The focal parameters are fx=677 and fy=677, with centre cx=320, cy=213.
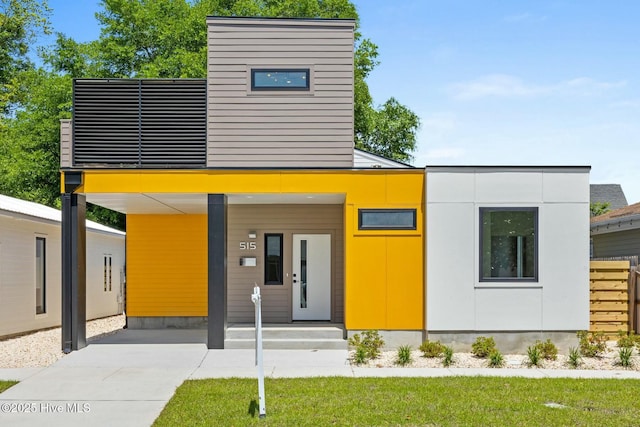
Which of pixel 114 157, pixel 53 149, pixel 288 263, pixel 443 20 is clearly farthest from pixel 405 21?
pixel 53 149

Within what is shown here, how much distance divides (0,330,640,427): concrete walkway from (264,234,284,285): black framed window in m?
2.23

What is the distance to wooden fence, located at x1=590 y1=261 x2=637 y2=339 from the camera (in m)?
13.6

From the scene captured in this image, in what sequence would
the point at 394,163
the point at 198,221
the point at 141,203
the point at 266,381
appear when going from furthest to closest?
the point at 198,221 < the point at 394,163 < the point at 141,203 < the point at 266,381

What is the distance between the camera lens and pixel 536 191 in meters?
12.8

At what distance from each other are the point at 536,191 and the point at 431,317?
10.1ft

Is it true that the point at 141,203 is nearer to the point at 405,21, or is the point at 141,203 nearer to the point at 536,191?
the point at 405,21

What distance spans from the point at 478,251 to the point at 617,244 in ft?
31.6

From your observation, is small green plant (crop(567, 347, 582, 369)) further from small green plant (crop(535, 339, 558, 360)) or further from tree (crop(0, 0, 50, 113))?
tree (crop(0, 0, 50, 113))

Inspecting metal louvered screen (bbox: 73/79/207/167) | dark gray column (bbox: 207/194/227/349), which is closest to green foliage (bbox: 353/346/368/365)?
dark gray column (bbox: 207/194/227/349)

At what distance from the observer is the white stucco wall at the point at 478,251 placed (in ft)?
41.4

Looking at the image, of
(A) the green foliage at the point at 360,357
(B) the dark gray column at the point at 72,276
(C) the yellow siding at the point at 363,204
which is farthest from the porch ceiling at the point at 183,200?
(A) the green foliage at the point at 360,357

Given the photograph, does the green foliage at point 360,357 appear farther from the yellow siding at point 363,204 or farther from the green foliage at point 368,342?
the yellow siding at point 363,204

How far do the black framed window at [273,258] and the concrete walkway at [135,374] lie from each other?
223cm

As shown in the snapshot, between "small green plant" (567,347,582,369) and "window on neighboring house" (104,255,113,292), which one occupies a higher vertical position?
"window on neighboring house" (104,255,113,292)
